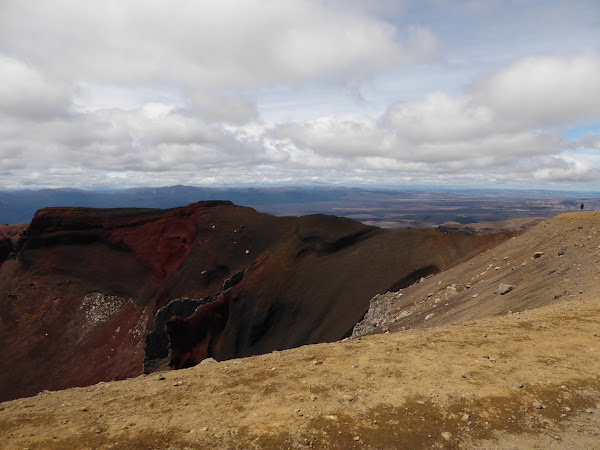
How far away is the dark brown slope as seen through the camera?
29250 millimetres

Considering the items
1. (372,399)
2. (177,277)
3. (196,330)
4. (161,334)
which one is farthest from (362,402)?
(177,277)

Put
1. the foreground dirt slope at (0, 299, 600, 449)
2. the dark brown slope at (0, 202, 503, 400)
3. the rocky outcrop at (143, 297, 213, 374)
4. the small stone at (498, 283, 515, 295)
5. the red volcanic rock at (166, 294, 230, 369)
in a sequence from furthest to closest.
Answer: the rocky outcrop at (143, 297, 213, 374)
the red volcanic rock at (166, 294, 230, 369)
the dark brown slope at (0, 202, 503, 400)
the small stone at (498, 283, 515, 295)
the foreground dirt slope at (0, 299, 600, 449)

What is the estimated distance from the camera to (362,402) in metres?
6.43

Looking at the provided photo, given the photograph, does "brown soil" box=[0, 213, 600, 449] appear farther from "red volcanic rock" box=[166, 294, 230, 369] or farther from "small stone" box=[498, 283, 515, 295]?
"red volcanic rock" box=[166, 294, 230, 369]

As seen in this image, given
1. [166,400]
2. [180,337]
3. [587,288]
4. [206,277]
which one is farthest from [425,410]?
[206,277]

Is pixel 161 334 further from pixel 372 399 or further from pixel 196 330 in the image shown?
pixel 372 399

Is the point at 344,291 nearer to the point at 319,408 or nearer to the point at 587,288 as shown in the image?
the point at 587,288

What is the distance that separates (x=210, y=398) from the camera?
6973 millimetres

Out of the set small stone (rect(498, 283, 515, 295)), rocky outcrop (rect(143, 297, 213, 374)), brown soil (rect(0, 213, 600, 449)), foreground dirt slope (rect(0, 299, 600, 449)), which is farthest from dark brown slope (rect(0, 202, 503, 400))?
foreground dirt slope (rect(0, 299, 600, 449))

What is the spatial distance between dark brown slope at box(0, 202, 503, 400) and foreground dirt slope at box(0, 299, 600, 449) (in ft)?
52.8

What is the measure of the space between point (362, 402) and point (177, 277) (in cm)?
3884

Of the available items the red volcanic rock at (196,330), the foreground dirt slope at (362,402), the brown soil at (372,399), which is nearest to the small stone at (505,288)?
the brown soil at (372,399)

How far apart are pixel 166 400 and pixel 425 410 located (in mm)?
5349

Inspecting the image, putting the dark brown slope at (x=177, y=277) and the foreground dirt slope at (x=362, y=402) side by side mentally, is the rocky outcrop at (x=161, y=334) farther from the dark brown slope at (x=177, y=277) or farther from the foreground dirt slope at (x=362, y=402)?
the foreground dirt slope at (x=362, y=402)
